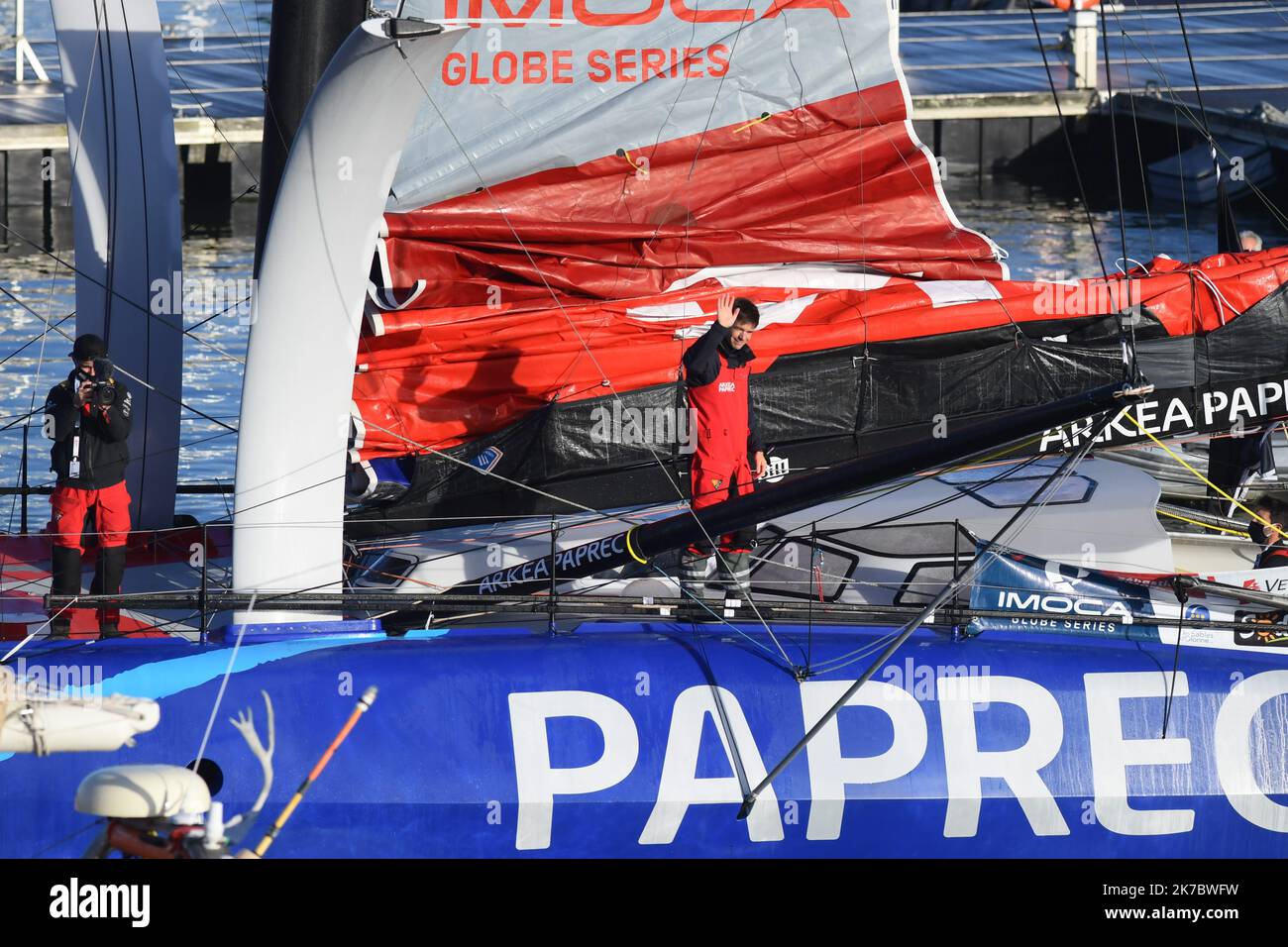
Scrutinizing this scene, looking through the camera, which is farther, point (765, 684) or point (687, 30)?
point (687, 30)

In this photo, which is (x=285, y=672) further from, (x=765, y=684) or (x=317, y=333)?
(x=765, y=684)

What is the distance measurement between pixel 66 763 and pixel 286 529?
1.30 m

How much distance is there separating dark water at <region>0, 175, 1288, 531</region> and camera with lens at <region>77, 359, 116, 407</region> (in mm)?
3962

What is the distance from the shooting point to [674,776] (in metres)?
7.04

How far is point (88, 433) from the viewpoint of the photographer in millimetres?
7938

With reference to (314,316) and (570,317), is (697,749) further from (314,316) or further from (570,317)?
(570,317)

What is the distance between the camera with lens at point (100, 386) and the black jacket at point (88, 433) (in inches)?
1.0

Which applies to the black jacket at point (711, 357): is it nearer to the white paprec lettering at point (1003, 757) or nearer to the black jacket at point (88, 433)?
the white paprec lettering at point (1003, 757)

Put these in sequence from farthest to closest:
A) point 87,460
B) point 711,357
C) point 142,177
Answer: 1. point 142,177
2. point 711,357
3. point 87,460

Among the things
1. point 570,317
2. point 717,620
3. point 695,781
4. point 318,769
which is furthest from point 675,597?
point 570,317

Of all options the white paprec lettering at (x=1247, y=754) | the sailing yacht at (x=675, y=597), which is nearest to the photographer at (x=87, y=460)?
the sailing yacht at (x=675, y=597)

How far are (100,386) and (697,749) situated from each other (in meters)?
3.22
